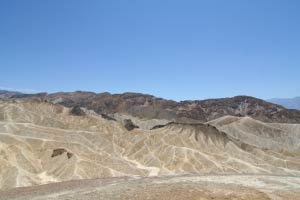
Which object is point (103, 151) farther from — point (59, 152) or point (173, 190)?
point (173, 190)

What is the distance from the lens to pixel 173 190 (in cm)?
2911

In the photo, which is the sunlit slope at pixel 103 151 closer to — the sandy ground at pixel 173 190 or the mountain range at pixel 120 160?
the mountain range at pixel 120 160

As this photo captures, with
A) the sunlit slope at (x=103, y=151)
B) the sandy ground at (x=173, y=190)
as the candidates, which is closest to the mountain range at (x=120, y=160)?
the sandy ground at (x=173, y=190)

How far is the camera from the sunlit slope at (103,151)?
89062 millimetres

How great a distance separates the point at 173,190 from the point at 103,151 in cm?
8660

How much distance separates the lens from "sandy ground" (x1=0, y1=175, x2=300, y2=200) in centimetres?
2797

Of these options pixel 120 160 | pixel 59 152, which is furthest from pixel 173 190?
pixel 59 152

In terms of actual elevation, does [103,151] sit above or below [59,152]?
below

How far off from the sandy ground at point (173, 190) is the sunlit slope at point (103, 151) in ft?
127

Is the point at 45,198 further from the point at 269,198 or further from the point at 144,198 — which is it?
the point at 269,198

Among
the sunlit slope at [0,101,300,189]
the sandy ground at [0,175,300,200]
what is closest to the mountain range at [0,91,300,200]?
the sandy ground at [0,175,300,200]

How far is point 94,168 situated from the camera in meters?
90.2

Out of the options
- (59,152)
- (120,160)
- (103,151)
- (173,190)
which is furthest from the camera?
(103,151)

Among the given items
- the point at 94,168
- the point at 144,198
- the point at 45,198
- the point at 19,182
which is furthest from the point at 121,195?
the point at 94,168
